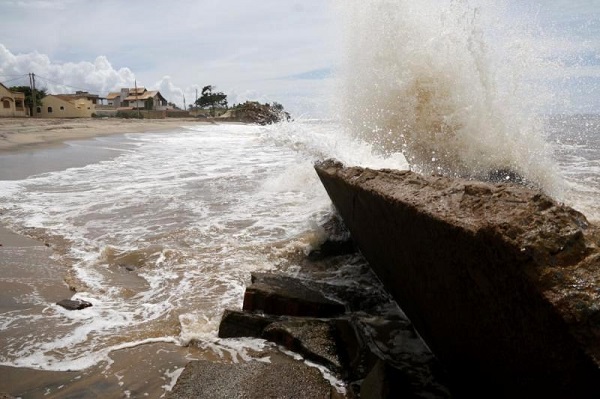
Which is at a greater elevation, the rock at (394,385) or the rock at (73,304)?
the rock at (394,385)

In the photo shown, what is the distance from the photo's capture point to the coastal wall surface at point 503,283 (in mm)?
1225

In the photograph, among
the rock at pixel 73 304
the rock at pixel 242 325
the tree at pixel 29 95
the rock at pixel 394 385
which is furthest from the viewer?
the tree at pixel 29 95

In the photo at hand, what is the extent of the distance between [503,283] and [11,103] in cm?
4830

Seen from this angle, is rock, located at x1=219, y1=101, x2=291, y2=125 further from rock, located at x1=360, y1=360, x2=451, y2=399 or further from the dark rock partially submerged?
rock, located at x1=360, y1=360, x2=451, y2=399

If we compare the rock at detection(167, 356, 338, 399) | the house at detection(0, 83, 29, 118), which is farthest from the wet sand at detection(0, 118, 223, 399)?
the house at detection(0, 83, 29, 118)

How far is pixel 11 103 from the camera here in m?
39.5

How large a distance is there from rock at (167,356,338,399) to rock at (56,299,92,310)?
4.84ft

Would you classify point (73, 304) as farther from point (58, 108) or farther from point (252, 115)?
point (252, 115)

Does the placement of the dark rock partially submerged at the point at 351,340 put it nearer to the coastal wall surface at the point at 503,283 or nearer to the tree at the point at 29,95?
A: the coastal wall surface at the point at 503,283

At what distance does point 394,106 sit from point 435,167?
1.85 m

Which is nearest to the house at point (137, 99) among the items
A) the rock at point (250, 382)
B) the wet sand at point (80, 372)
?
the wet sand at point (80, 372)

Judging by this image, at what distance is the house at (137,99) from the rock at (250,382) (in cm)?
6838

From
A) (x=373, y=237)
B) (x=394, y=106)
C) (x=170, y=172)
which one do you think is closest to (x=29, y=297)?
(x=373, y=237)

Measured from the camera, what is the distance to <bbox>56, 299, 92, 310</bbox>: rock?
337cm
